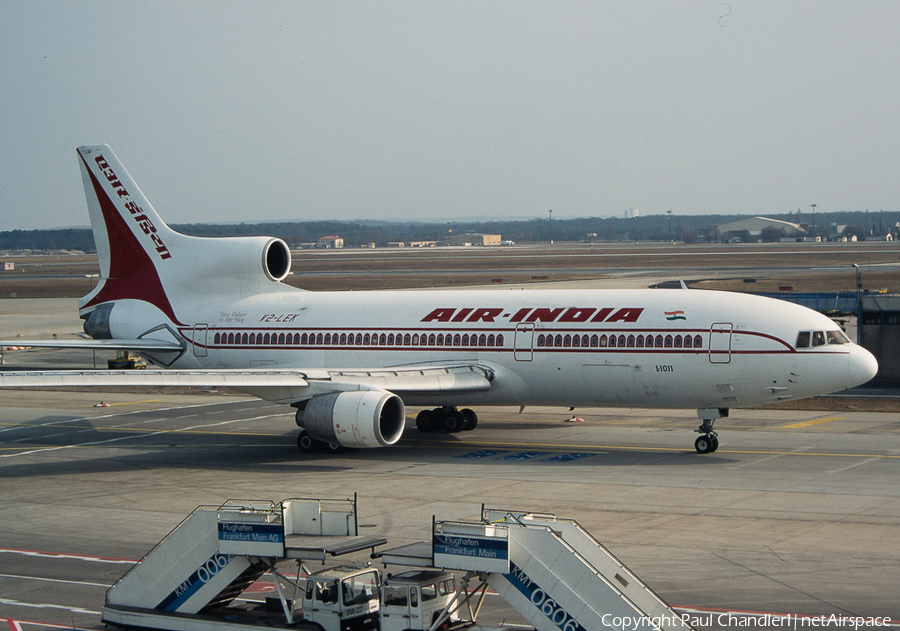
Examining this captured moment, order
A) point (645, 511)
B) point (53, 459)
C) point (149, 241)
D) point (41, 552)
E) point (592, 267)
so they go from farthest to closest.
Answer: point (592, 267), point (149, 241), point (53, 459), point (645, 511), point (41, 552)

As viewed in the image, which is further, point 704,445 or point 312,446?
point 312,446

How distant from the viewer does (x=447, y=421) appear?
38.6 metres

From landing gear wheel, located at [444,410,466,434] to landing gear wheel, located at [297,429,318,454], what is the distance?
231 inches

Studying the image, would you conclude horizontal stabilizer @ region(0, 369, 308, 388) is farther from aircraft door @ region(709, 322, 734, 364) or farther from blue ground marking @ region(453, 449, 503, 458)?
aircraft door @ region(709, 322, 734, 364)

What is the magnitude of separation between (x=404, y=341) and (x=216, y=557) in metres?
20.4

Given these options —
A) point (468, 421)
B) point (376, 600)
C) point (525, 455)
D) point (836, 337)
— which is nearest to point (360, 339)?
point (468, 421)

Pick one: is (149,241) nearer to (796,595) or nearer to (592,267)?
(796,595)

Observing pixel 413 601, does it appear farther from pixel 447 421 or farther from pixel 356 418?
pixel 447 421

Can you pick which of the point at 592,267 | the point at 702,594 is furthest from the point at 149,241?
the point at 592,267

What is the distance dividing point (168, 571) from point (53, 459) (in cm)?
2026

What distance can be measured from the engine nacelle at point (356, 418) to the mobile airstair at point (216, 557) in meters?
13.8

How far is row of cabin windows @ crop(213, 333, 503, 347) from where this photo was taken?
35.7 m

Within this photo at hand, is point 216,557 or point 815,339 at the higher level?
point 815,339

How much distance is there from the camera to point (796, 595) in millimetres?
18266
